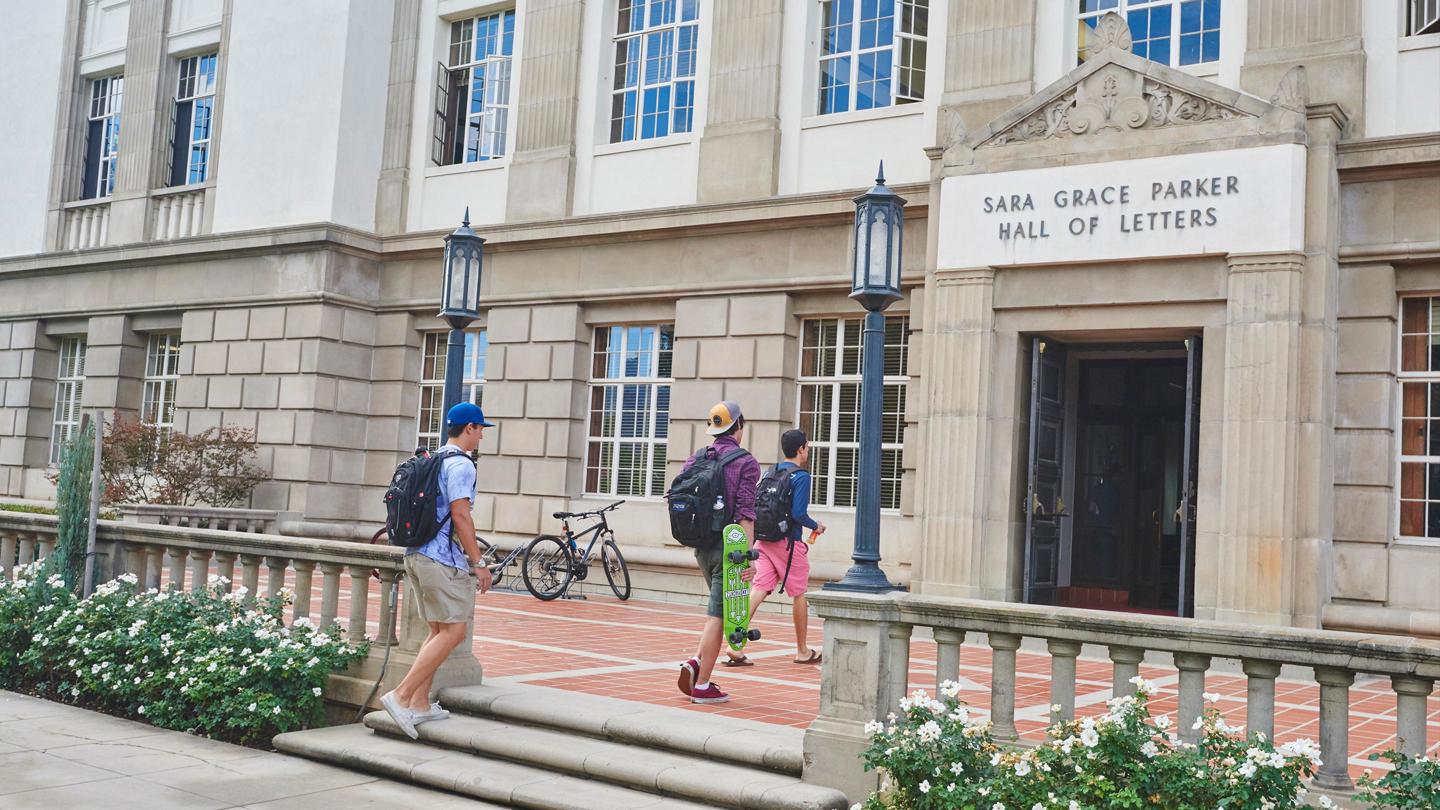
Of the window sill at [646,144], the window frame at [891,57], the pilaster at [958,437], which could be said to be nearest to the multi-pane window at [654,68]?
the window sill at [646,144]

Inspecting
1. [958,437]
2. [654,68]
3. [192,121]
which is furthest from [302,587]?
[192,121]

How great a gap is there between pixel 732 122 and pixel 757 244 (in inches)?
69.3

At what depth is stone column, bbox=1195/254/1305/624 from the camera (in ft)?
39.8

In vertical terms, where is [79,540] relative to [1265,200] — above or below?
below

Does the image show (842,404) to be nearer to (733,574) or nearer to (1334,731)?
(733,574)

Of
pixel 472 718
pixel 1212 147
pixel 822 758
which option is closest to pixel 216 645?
pixel 472 718

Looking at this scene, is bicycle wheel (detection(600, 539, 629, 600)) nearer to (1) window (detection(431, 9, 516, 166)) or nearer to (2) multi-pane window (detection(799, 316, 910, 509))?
(2) multi-pane window (detection(799, 316, 910, 509))

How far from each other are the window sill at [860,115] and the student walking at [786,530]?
6.57 metres

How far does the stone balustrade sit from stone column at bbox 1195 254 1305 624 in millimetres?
6040

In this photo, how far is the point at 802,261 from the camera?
16.4m

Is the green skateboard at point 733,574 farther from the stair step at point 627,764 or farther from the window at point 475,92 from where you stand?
the window at point 475,92

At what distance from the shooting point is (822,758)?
22.9 feet

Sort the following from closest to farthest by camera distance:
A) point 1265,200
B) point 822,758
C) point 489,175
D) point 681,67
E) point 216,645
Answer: point 822,758 → point 216,645 → point 1265,200 → point 681,67 → point 489,175

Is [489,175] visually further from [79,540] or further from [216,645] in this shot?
[216,645]
